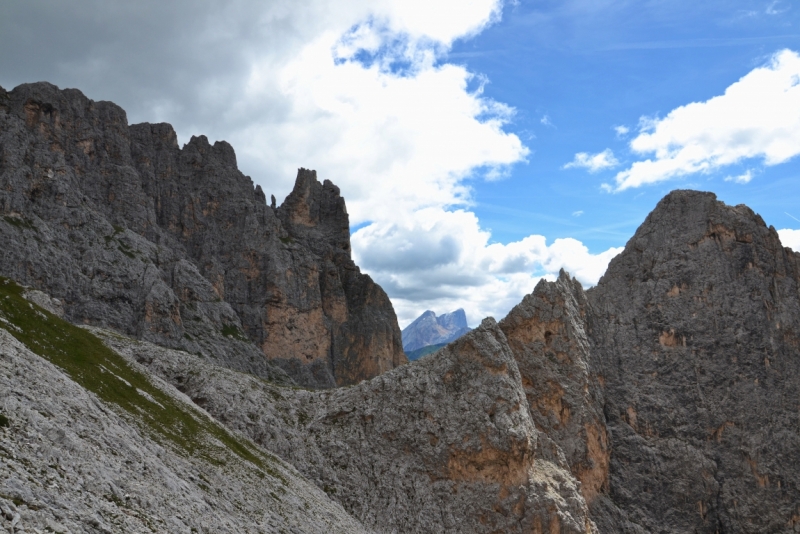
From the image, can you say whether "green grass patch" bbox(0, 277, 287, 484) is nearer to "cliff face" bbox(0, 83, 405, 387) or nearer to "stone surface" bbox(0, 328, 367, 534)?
"stone surface" bbox(0, 328, 367, 534)

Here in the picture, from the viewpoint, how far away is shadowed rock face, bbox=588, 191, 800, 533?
101312 millimetres

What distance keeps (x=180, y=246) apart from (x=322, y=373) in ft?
149

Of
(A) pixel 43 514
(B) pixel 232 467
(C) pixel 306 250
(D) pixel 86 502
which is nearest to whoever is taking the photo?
(A) pixel 43 514

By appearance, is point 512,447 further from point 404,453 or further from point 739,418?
point 739,418

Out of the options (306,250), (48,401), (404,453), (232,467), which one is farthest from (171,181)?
(48,401)

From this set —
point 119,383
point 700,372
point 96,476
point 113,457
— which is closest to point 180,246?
point 119,383

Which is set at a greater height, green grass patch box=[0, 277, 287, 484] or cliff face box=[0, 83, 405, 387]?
cliff face box=[0, 83, 405, 387]

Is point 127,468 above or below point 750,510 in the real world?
above

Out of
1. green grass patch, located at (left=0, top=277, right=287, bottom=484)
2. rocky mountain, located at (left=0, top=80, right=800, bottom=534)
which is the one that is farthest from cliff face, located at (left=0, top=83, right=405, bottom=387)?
green grass patch, located at (left=0, top=277, right=287, bottom=484)

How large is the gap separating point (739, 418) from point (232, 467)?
92339 mm

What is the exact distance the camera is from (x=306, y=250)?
17450cm

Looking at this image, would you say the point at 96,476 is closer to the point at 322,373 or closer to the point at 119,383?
the point at 119,383

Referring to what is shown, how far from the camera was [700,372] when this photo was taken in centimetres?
11356

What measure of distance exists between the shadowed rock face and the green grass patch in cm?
6133
